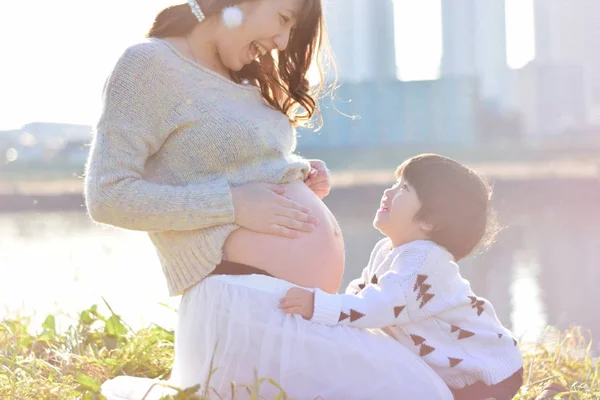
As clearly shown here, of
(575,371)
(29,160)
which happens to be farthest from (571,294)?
(29,160)

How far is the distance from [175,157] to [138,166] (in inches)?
4.5

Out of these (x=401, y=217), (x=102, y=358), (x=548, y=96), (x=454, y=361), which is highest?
(x=401, y=217)

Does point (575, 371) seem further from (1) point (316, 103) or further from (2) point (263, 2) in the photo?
(2) point (263, 2)

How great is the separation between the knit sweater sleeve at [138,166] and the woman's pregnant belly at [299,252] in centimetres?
8

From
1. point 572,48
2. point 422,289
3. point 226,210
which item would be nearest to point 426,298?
point 422,289

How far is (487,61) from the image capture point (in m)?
79.7

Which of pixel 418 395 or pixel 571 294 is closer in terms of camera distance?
pixel 418 395

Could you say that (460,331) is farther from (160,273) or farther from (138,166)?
(160,273)

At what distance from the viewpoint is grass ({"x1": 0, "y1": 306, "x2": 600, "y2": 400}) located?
9.15ft

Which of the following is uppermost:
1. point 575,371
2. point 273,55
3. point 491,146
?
point 273,55

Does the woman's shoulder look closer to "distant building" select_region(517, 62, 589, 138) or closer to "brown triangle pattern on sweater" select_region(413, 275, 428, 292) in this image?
"brown triangle pattern on sweater" select_region(413, 275, 428, 292)

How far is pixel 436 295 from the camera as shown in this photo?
7.33 feet

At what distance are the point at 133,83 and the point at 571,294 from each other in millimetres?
6858

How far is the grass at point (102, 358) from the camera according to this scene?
2.79 meters
